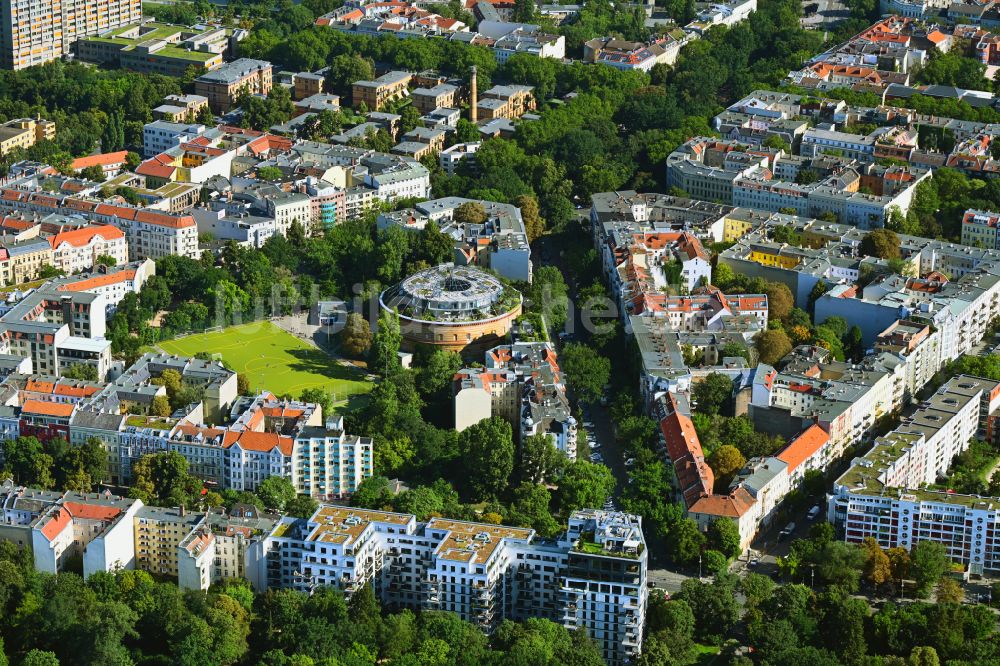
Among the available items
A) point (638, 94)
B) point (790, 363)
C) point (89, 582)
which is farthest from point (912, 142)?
point (89, 582)

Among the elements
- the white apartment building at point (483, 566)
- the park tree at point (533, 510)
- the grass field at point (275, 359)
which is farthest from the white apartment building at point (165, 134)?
the white apartment building at point (483, 566)

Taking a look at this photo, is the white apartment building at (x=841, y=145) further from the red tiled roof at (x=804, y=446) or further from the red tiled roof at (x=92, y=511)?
the red tiled roof at (x=92, y=511)

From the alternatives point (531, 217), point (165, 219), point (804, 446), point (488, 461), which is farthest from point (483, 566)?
point (531, 217)

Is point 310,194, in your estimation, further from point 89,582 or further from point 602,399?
point 89,582

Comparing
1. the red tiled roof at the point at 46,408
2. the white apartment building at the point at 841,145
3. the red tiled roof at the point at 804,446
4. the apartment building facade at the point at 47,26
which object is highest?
the apartment building facade at the point at 47,26

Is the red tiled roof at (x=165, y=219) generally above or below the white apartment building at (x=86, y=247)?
above
